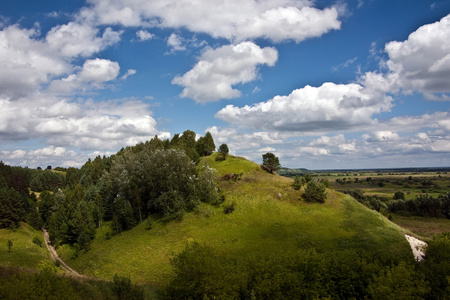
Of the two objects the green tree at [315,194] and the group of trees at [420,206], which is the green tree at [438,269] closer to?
the green tree at [315,194]

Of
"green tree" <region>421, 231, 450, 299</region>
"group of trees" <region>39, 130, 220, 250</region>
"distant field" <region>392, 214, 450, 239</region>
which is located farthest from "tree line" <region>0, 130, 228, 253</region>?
"distant field" <region>392, 214, 450, 239</region>

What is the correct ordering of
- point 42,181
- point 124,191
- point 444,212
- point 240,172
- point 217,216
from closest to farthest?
point 217,216
point 124,191
point 240,172
point 444,212
point 42,181

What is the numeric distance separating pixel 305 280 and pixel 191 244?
28.3m

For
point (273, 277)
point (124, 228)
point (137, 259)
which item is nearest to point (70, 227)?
point (124, 228)

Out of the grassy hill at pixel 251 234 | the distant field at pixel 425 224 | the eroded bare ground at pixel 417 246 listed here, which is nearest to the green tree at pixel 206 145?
the grassy hill at pixel 251 234

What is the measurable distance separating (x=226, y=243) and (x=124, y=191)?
43.2 metres

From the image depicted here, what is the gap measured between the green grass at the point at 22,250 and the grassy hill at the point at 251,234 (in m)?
6.55

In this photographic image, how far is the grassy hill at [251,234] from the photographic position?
1959 inches

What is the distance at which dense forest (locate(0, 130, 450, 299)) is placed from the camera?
96.8ft

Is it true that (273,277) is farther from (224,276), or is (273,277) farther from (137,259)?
(137,259)

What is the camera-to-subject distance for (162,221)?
225 feet

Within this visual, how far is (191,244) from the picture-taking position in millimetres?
54062

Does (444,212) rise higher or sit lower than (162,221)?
lower

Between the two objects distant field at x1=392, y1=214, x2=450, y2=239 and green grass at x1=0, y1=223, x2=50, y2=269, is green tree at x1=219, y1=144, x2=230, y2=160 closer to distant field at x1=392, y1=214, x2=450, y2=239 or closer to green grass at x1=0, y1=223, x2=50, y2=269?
green grass at x1=0, y1=223, x2=50, y2=269
